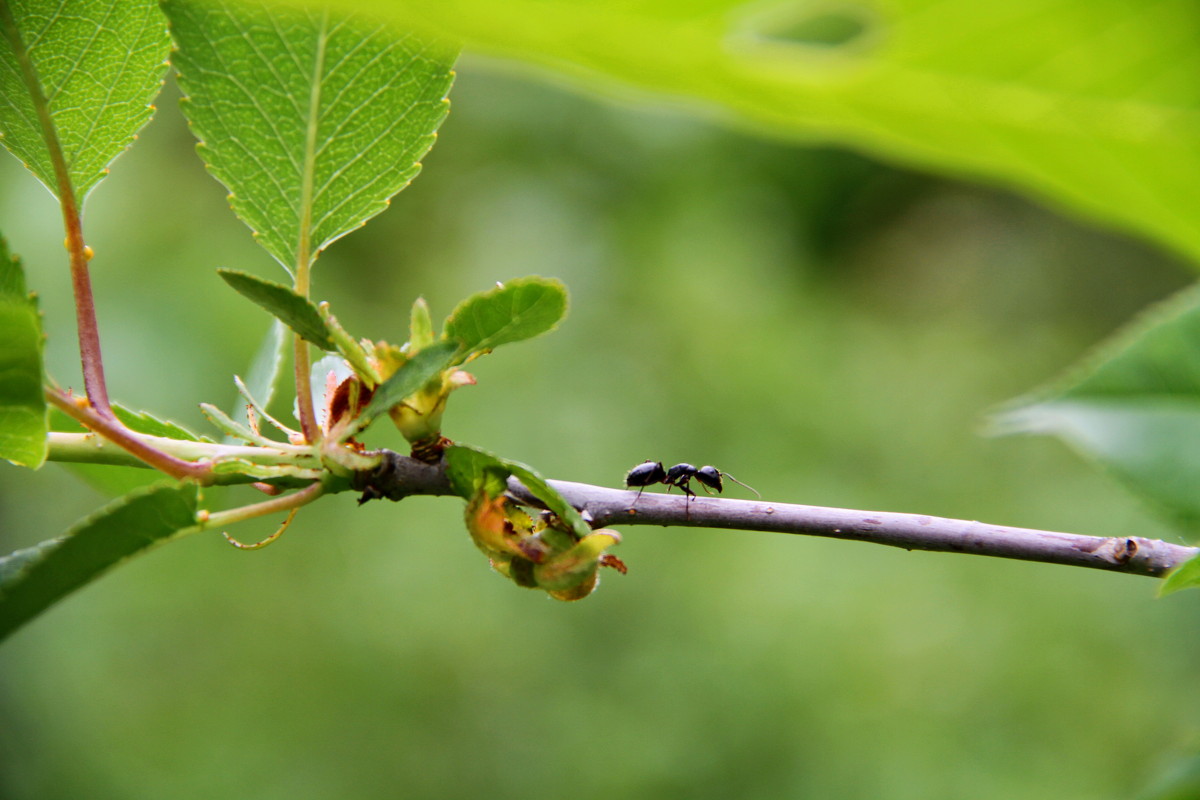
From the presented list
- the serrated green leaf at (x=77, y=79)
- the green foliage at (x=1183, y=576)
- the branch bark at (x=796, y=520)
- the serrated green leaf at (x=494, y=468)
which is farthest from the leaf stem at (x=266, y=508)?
the green foliage at (x=1183, y=576)

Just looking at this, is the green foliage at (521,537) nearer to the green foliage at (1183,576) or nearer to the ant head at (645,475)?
the ant head at (645,475)

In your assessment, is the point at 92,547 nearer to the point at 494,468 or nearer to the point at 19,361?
the point at 19,361

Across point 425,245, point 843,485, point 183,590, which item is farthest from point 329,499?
point 843,485

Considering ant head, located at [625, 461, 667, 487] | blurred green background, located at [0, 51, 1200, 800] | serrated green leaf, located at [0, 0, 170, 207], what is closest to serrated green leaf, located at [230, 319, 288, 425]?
serrated green leaf, located at [0, 0, 170, 207]

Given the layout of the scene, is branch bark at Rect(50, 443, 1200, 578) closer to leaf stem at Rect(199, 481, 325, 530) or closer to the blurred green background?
leaf stem at Rect(199, 481, 325, 530)

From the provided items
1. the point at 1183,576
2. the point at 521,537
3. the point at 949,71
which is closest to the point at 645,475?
the point at 521,537

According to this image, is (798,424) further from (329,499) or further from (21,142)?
(21,142)

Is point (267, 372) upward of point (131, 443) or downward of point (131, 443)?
upward

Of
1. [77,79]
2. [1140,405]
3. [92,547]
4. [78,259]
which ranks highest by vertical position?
[1140,405]
